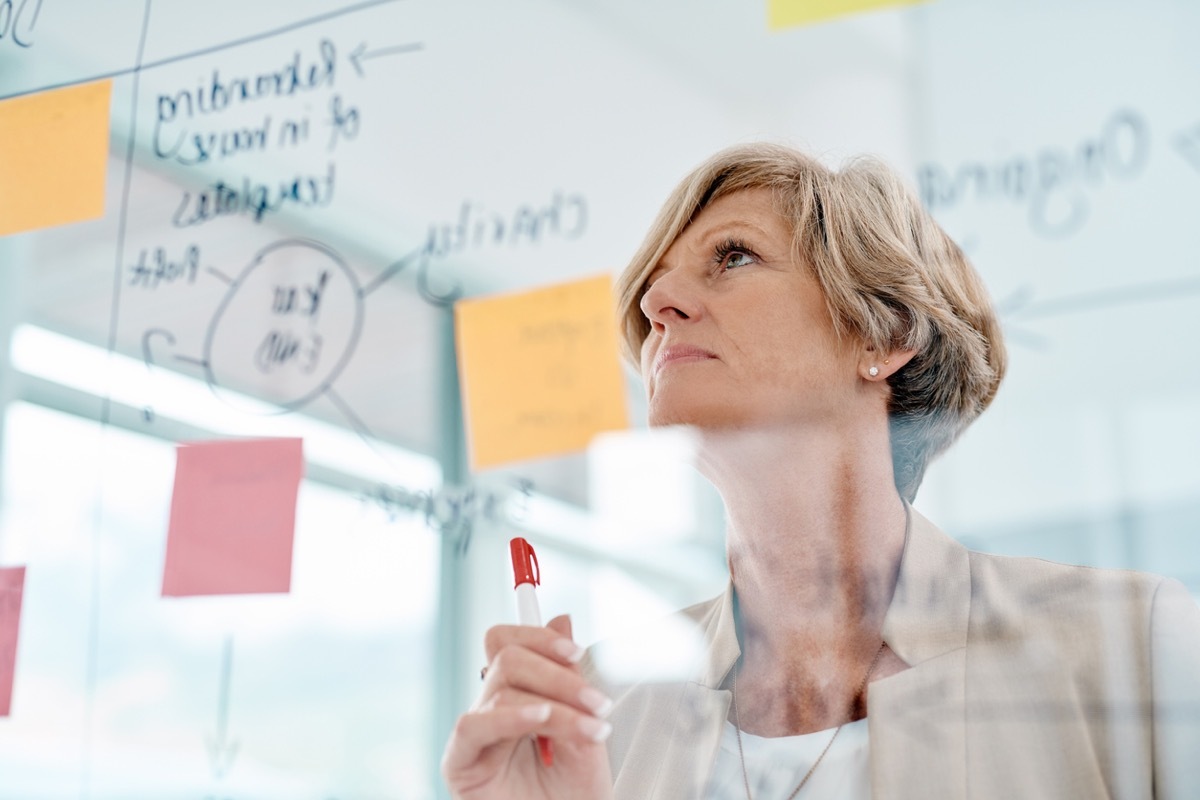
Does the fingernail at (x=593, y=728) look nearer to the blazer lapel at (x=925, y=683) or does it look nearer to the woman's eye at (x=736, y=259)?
the blazer lapel at (x=925, y=683)

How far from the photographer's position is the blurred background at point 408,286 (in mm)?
776

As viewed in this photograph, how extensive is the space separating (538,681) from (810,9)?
49 cm

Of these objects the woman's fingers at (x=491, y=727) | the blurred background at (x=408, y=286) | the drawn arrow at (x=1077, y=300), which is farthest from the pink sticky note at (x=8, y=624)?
the drawn arrow at (x=1077, y=300)

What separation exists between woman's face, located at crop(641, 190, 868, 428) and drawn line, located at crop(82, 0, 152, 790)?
48 centimetres

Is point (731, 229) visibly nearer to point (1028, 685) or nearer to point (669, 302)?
point (669, 302)

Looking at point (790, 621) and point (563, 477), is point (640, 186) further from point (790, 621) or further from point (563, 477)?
point (790, 621)

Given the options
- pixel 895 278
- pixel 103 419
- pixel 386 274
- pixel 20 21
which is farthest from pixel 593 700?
pixel 20 21

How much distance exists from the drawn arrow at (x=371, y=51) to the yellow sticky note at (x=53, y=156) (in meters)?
0.23

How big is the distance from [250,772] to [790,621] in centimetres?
46

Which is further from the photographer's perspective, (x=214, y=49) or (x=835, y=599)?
(x=214, y=49)

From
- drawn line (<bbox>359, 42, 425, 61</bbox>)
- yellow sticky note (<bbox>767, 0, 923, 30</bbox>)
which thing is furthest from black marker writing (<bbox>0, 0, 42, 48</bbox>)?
yellow sticky note (<bbox>767, 0, 923, 30</bbox>)

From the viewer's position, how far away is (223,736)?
38.4 inches

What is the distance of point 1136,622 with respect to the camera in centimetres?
70

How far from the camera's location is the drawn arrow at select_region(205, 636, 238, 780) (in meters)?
0.97
